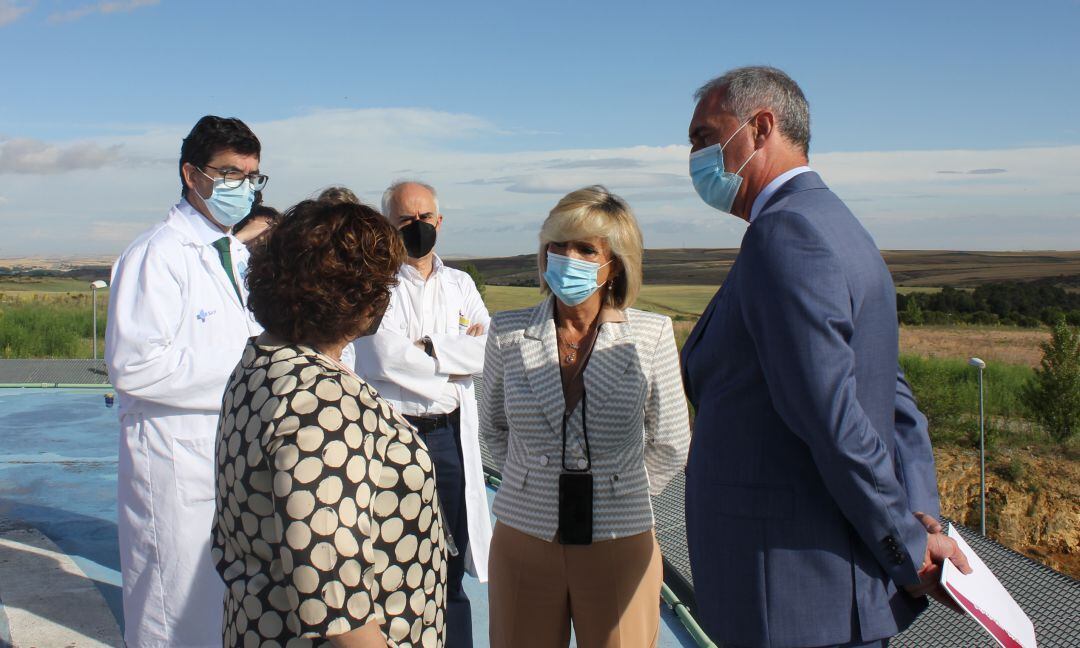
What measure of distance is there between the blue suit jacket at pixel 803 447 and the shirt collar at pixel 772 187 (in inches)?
1.5

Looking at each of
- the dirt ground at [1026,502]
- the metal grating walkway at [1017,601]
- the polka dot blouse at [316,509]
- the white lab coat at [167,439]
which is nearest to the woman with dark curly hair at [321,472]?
the polka dot blouse at [316,509]

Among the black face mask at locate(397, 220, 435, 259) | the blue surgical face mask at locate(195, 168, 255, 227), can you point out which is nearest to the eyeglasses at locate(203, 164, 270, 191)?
the blue surgical face mask at locate(195, 168, 255, 227)

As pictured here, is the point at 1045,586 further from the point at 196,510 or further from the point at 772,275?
the point at 196,510

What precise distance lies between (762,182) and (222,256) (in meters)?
2.06

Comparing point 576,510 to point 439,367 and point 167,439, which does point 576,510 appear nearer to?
point 439,367

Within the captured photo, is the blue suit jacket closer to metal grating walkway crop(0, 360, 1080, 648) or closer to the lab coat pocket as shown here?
metal grating walkway crop(0, 360, 1080, 648)

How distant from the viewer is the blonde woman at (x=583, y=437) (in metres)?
2.82

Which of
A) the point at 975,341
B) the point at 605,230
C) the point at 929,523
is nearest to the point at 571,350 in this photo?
the point at 605,230

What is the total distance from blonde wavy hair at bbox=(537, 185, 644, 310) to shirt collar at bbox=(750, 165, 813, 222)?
3.03 ft

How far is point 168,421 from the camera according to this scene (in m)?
3.16

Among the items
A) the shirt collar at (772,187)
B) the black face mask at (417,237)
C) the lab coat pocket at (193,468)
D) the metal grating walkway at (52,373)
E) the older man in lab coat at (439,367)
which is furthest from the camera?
the metal grating walkway at (52,373)

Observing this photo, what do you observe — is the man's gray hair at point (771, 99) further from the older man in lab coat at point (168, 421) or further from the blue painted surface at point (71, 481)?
the blue painted surface at point (71, 481)

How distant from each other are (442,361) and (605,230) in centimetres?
106

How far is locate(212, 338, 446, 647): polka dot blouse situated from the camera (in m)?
1.74
